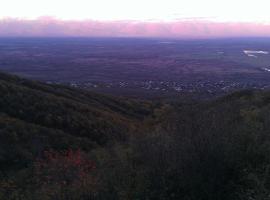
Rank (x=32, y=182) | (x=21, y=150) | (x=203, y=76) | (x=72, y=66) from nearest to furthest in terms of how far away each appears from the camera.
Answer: (x=32, y=182) → (x=21, y=150) → (x=203, y=76) → (x=72, y=66)

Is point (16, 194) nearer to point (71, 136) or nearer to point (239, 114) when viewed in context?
point (239, 114)

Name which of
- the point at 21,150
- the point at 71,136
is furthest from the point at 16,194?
the point at 71,136

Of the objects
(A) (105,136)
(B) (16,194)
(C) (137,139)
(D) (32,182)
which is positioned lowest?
(A) (105,136)

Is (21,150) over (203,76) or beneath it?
over

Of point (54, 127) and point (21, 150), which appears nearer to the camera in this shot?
point (21, 150)

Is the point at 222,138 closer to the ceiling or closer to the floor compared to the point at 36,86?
closer to the ceiling

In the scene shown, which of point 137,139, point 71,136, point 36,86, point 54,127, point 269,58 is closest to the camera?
point 137,139

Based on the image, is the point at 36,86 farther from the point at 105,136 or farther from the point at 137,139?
the point at 137,139

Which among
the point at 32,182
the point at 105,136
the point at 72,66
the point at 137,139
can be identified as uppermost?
the point at 137,139

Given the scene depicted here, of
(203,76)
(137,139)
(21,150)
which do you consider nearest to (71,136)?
(21,150)
